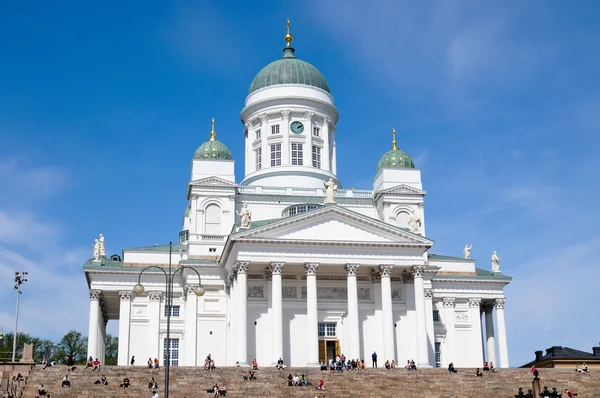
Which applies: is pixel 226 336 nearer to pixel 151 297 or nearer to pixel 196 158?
pixel 151 297

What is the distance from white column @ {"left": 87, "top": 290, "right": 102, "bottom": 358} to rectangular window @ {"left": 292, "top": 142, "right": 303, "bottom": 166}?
794 inches

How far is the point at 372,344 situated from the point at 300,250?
858 centimetres

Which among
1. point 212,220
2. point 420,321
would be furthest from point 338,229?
point 212,220

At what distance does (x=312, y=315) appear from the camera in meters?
54.9

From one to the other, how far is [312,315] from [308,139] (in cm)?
2191

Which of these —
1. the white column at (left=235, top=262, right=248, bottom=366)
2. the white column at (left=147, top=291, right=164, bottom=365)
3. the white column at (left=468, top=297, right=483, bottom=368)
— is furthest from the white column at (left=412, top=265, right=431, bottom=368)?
the white column at (left=147, top=291, right=164, bottom=365)

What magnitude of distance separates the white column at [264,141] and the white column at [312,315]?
60.4 ft

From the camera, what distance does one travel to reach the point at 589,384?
4741 centimetres

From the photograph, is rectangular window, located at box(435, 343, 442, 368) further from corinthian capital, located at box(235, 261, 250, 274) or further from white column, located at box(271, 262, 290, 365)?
corinthian capital, located at box(235, 261, 250, 274)

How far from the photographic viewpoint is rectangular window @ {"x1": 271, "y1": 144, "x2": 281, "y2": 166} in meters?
72.6

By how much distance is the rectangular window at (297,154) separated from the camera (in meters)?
72.4

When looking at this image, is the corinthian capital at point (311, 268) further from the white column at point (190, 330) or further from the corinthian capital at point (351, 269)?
the white column at point (190, 330)

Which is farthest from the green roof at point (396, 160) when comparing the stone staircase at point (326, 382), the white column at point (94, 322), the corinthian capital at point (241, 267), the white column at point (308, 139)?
the white column at point (94, 322)

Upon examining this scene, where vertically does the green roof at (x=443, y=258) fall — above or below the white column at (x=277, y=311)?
above
